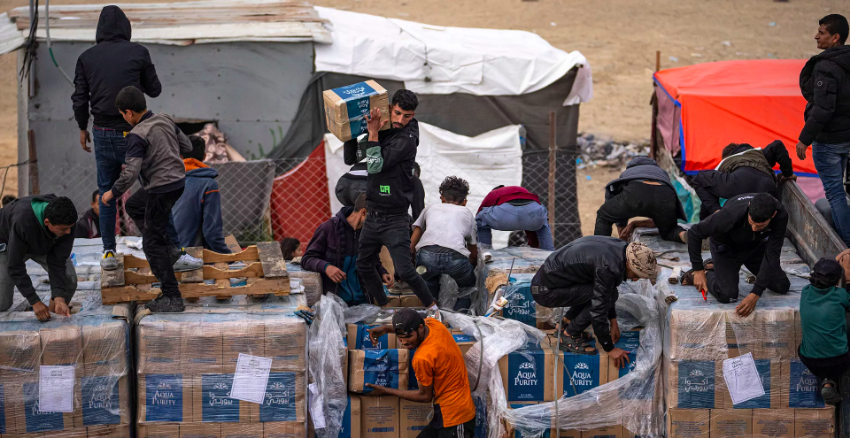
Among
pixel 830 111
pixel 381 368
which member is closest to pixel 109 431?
pixel 381 368

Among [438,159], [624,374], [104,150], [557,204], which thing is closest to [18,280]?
[104,150]

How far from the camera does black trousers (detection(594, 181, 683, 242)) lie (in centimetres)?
647

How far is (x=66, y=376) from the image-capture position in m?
4.97

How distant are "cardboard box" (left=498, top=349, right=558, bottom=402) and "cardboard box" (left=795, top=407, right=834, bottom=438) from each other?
5.13ft

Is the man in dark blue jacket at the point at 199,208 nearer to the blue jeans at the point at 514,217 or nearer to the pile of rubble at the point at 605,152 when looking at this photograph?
the blue jeans at the point at 514,217

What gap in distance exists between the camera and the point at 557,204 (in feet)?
33.1

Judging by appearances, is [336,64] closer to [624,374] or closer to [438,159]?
[438,159]

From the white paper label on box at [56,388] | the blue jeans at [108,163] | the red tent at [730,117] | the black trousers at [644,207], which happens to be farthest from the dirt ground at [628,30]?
the white paper label on box at [56,388]

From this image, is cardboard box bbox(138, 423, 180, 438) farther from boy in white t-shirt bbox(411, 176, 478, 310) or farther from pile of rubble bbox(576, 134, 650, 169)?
pile of rubble bbox(576, 134, 650, 169)

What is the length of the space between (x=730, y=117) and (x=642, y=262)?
5049mm

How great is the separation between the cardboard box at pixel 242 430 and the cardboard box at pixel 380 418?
26.9 inches

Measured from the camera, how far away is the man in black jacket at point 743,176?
6.30m

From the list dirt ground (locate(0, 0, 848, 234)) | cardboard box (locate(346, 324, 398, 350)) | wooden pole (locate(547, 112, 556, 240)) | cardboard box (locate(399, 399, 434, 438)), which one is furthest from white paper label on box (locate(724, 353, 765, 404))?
dirt ground (locate(0, 0, 848, 234))

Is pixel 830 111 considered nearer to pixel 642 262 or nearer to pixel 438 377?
pixel 642 262
